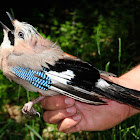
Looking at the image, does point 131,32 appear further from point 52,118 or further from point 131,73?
point 52,118

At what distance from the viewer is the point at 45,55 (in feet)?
8.45

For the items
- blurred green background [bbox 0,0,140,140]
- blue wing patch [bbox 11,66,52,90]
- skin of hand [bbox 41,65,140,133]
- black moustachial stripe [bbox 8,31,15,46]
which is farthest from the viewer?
blurred green background [bbox 0,0,140,140]

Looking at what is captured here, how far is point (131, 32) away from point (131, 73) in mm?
3387

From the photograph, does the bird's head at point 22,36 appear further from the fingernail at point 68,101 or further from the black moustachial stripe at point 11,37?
the fingernail at point 68,101

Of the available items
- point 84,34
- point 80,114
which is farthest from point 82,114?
point 84,34

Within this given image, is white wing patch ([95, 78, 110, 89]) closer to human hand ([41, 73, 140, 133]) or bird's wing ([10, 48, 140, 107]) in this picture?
bird's wing ([10, 48, 140, 107])

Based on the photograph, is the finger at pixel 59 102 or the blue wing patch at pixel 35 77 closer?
the blue wing patch at pixel 35 77

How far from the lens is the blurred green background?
14.1ft

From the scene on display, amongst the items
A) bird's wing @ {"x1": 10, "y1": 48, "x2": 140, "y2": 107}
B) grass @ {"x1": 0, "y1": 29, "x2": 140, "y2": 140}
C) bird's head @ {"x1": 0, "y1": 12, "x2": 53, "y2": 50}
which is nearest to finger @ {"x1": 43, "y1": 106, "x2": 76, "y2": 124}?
grass @ {"x1": 0, "y1": 29, "x2": 140, "y2": 140}

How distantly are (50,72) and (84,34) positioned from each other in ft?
10.7

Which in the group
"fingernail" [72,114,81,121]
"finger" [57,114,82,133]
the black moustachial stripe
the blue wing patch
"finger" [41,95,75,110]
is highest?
the black moustachial stripe

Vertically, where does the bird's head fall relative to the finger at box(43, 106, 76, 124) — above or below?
above

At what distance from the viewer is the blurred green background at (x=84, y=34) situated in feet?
14.1

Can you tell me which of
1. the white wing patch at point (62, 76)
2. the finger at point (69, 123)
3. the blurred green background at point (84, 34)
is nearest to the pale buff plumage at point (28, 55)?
the white wing patch at point (62, 76)
